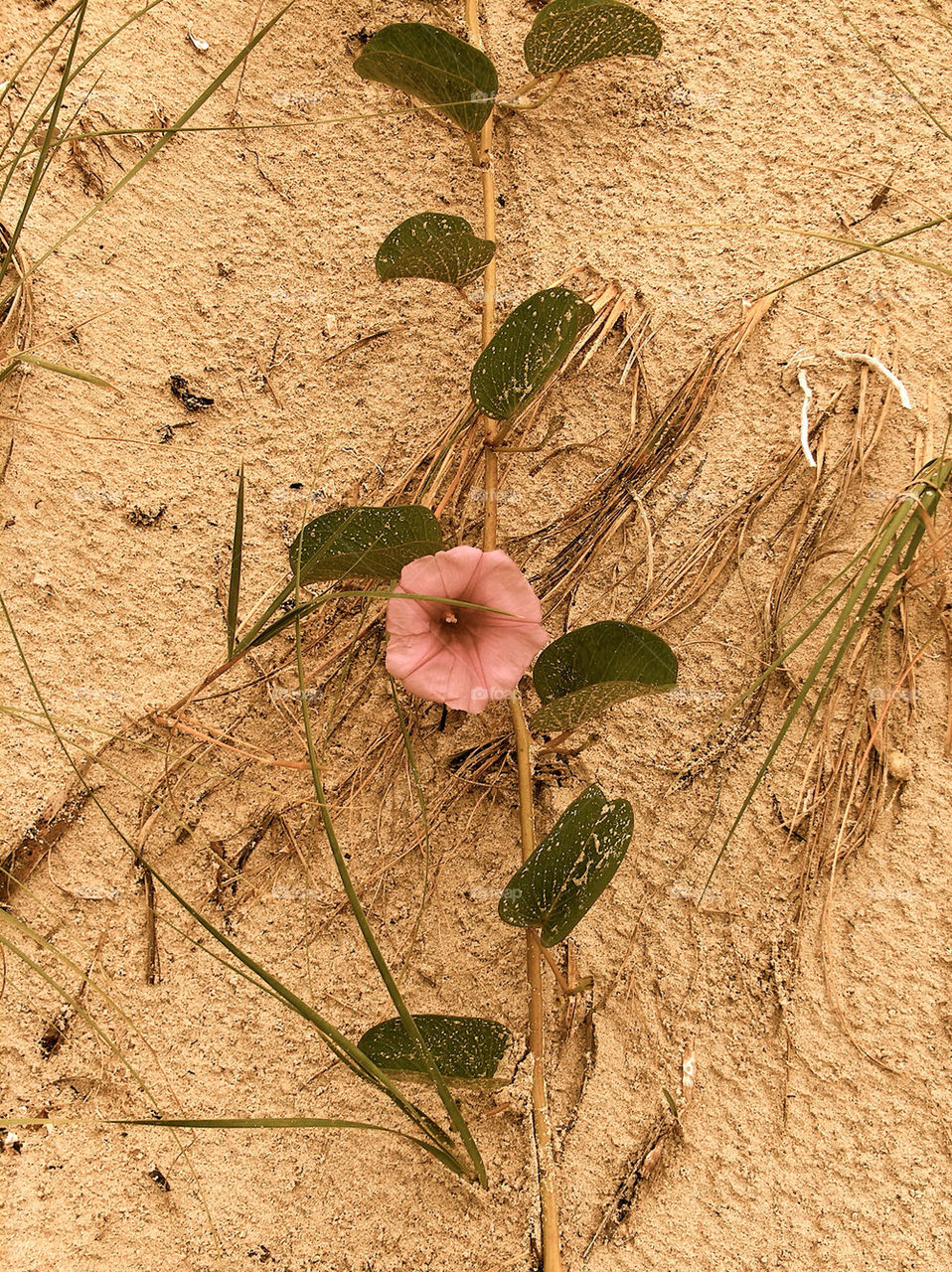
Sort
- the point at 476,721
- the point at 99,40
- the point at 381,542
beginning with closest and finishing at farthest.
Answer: the point at 381,542, the point at 476,721, the point at 99,40

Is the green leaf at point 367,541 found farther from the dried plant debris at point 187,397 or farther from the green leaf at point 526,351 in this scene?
the dried plant debris at point 187,397

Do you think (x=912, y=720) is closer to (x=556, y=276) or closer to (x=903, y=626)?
(x=903, y=626)

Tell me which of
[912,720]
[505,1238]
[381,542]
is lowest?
[505,1238]

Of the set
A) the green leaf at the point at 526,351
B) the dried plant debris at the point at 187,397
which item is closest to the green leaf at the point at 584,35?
the green leaf at the point at 526,351

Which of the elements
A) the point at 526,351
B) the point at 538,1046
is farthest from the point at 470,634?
the point at 538,1046

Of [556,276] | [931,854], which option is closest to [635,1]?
[556,276]

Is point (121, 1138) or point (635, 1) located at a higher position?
point (635, 1)

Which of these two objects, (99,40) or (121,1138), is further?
(99,40)

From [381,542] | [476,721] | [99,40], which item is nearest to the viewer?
[381,542]
